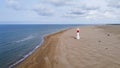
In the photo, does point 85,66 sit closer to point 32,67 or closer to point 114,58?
point 114,58

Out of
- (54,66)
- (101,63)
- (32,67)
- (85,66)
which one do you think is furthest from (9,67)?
(101,63)

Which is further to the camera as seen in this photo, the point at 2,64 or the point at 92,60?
the point at 2,64

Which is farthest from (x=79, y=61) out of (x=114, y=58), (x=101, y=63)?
(x=114, y=58)

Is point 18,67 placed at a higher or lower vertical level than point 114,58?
lower

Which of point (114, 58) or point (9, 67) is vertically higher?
point (114, 58)

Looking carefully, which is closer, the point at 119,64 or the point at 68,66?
the point at 119,64

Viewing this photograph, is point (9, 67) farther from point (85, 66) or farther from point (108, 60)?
point (108, 60)

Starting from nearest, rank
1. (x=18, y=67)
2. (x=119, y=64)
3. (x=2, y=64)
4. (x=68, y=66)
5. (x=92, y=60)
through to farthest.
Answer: (x=119, y=64) < (x=68, y=66) < (x=92, y=60) < (x=18, y=67) < (x=2, y=64)

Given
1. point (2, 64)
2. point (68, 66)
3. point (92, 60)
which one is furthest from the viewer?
point (2, 64)

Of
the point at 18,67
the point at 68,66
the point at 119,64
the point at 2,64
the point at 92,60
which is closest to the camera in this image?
the point at 119,64
